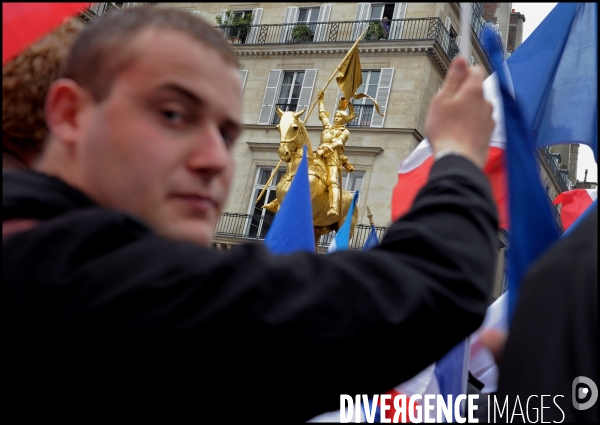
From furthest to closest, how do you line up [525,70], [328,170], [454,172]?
[328,170]
[525,70]
[454,172]

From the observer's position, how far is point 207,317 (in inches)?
35.4

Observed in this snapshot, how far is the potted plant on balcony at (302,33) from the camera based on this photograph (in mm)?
24984

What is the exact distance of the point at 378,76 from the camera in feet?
77.3

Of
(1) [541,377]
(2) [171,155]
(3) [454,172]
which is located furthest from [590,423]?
(2) [171,155]

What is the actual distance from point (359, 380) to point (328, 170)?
10.3m

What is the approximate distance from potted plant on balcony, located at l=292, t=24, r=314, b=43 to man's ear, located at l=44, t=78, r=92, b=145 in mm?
24436

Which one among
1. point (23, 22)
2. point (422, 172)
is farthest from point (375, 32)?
point (23, 22)

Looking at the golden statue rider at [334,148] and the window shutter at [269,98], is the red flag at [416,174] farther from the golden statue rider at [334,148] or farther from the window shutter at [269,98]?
the window shutter at [269,98]

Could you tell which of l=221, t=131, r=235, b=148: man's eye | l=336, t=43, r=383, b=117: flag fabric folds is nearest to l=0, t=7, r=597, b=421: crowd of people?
l=221, t=131, r=235, b=148: man's eye

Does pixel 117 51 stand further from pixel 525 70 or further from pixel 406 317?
pixel 525 70

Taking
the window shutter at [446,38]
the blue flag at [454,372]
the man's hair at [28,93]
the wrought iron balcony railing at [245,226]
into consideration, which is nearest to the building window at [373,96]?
the window shutter at [446,38]

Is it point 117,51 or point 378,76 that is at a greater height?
point 378,76

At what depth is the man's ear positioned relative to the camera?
1.14 m

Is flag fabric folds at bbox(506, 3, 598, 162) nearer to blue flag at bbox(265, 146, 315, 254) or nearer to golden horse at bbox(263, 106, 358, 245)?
blue flag at bbox(265, 146, 315, 254)
